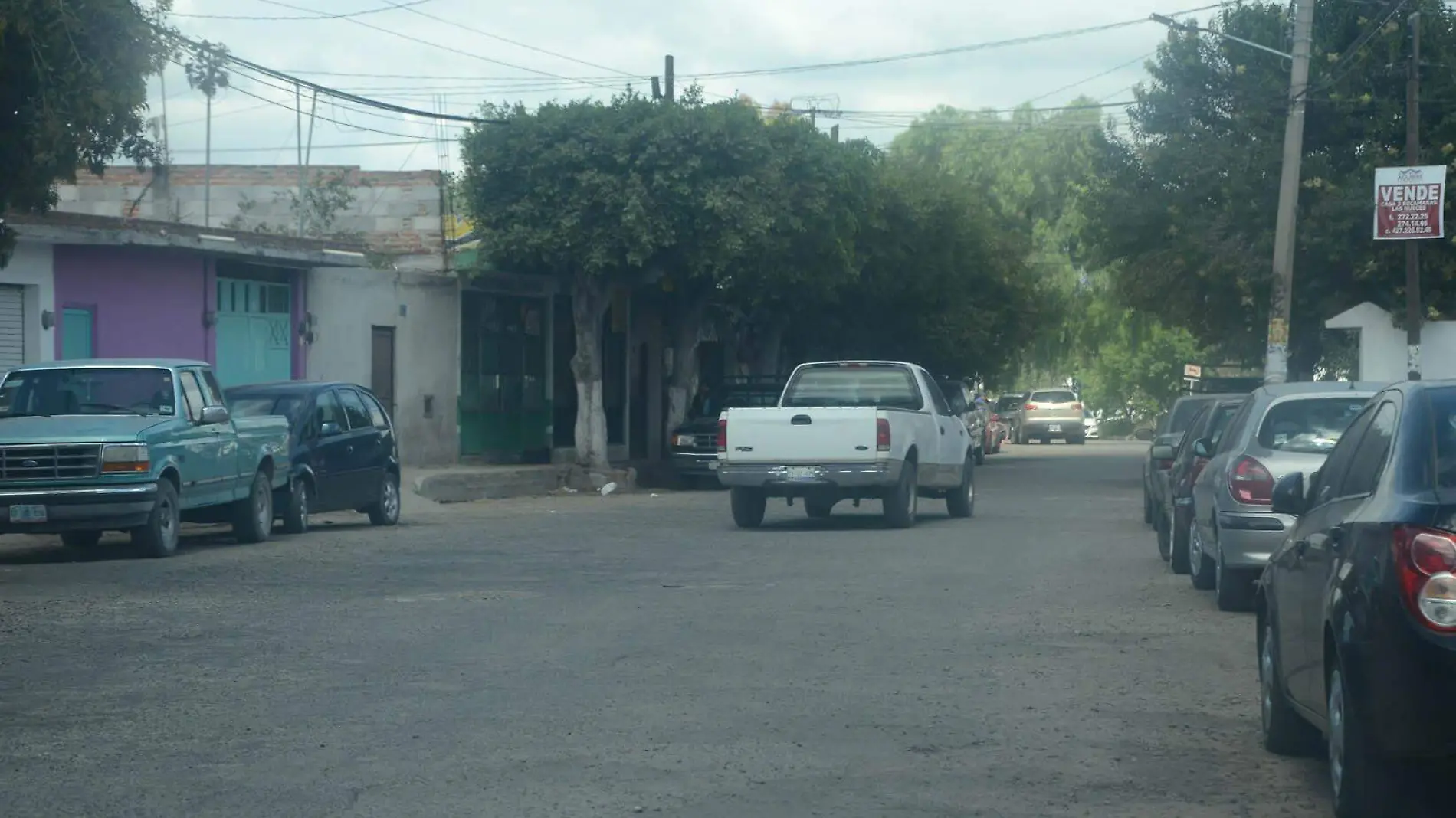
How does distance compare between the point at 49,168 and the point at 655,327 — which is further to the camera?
the point at 655,327

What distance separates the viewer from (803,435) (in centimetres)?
2158

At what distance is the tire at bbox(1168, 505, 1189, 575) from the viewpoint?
53.8 feet

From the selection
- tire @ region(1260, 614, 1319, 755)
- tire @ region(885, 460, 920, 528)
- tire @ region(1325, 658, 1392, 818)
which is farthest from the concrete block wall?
tire @ region(1325, 658, 1392, 818)

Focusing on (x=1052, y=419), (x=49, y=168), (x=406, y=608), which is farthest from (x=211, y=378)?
(x=1052, y=419)

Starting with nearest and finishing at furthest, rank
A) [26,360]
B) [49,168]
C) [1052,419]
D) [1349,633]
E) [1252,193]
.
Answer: [1349,633] → [49,168] → [26,360] → [1252,193] → [1052,419]

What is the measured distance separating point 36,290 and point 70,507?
979 centimetres

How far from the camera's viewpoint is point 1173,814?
6941mm

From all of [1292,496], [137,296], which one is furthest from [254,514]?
[1292,496]

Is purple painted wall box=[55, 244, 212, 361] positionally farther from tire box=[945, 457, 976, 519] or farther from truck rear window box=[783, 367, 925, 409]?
tire box=[945, 457, 976, 519]

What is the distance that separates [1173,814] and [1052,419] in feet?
206

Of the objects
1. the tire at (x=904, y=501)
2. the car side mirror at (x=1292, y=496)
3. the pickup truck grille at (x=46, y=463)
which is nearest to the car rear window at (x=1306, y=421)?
the car side mirror at (x=1292, y=496)

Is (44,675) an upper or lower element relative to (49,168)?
lower

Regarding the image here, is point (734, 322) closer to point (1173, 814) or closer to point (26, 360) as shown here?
point (26, 360)

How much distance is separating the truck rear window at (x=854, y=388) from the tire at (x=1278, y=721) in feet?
50.1
